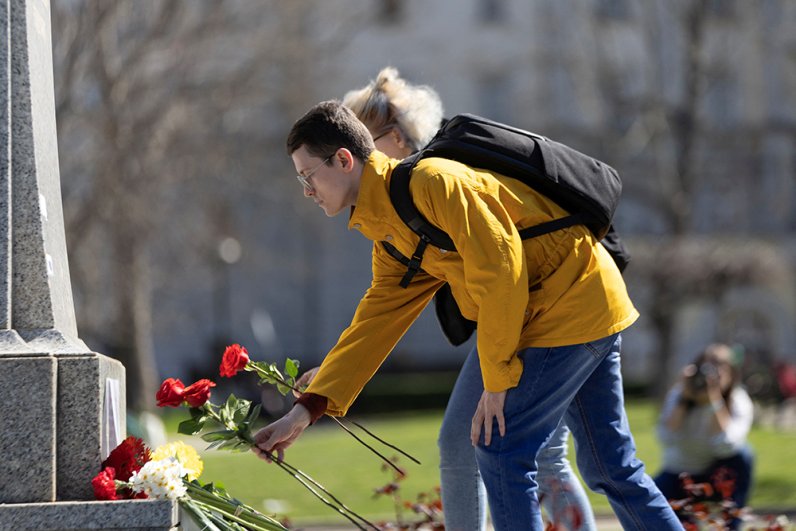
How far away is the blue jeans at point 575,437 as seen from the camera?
3.76m

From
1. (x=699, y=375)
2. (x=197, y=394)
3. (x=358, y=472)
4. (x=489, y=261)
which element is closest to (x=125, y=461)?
(x=197, y=394)

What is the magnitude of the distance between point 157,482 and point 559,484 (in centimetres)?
134

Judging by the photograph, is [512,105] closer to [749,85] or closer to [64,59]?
[749,85]

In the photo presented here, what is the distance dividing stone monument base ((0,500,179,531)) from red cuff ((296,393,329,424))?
0.61m

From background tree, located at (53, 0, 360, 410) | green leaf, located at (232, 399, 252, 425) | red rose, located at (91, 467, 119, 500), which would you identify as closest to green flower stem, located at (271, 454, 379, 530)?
green leaf, located at (232, 399, 252, 425)

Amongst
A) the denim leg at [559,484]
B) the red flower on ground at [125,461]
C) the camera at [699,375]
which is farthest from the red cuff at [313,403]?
the camera at [699,375]

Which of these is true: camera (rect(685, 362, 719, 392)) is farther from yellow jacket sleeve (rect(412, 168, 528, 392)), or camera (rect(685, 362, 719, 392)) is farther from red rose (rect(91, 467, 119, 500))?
red rose (rect(91, 467, 119, 500))

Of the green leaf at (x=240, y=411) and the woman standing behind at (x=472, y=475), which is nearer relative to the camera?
the green leaf at (x=240, y=411)

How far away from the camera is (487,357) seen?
12.1 feet

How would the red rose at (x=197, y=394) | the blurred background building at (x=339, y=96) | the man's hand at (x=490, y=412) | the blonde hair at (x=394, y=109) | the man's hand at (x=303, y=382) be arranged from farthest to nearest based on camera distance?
the blurred background building at (x=339, y=96) → the blonde hair at (x=394, y=109) → the man's hand at (x=303, y=382) → the red rose at (x=197, y=394) → the man's hand at (x=490, y=412)

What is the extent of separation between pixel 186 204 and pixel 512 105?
1480 centimetres

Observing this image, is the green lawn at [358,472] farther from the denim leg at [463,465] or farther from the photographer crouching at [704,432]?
the denim leg at [463,465]

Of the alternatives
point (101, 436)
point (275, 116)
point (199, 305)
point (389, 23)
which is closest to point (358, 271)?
point (199, 305)

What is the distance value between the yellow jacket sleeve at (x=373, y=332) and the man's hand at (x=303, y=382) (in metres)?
0.10
